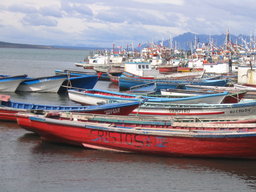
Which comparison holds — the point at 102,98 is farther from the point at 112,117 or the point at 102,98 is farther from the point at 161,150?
the point at 161,150

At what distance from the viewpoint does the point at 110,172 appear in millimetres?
14250

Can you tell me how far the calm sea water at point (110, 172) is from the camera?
1309 cm

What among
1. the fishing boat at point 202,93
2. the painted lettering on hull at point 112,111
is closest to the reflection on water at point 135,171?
the painted lettering on hull at point 112,111

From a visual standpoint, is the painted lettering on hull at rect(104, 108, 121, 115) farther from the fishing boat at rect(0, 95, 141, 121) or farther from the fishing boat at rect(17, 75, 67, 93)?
the fishing boat at rect(17, 75, 67, 93)

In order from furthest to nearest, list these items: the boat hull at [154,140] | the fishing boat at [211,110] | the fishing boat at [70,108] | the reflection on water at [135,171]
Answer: the fishing boat at [211,110] < the fishing boat at [70,108] < the boat hull at [154,140] < the reflection on water at [135,171]

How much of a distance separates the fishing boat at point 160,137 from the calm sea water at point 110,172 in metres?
0.32

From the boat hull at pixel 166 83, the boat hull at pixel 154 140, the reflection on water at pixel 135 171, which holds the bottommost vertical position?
the reflection on water at pixel 135 171

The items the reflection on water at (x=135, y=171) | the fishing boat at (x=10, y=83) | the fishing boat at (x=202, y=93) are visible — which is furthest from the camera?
the fishing boat at (x=10, y=83)

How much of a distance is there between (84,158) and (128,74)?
27.3 m

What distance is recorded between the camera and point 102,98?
24.2m

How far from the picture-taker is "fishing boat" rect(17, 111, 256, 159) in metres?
15.1

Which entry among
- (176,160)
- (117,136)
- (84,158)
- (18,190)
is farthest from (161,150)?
(18,190)

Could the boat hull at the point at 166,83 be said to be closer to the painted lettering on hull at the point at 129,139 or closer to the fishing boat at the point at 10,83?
the fishing boat at the point at 10,83

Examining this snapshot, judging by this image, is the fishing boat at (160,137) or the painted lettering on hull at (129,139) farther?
the painted lettering on hull at (129,139)
